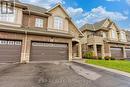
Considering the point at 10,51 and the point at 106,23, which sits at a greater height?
the point at 106,23

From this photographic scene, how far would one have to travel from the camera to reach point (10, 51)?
13.2 m

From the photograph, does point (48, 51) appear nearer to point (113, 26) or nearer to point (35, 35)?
point (35, 35)

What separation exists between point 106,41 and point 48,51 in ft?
48.4

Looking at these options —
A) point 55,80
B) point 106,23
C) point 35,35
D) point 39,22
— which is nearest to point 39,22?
point 39,22

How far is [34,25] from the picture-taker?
1630cm

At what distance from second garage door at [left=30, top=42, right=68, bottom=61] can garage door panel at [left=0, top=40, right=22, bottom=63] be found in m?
1.76

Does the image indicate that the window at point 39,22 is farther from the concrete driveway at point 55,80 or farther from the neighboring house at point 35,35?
the concrete driveway at point 55,80

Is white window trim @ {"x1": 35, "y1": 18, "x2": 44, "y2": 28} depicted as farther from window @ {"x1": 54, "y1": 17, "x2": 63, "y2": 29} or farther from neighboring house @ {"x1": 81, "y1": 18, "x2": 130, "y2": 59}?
neighboring house @ {"x1": 81, "y1": 18, "x2": 130, "y2": 59}

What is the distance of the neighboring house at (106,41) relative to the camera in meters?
24.7

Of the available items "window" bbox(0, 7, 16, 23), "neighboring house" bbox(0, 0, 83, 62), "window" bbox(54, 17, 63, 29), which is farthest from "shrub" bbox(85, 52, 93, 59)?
"window" bbox(0, 7, 16, 23)

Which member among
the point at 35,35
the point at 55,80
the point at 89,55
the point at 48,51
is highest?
the point at 35,35

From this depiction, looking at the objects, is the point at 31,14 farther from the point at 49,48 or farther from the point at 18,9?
the point at 49,48

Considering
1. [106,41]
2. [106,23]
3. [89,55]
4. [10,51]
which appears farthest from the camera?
[106,23]

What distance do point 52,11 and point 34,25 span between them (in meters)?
3.85
